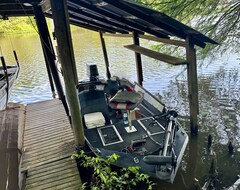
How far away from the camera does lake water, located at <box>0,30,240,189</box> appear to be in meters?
4.92

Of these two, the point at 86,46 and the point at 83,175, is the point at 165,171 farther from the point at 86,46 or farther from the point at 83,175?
the point at 86,46

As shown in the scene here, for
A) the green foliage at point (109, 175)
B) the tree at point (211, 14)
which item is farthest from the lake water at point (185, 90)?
the green foliage at point (109, 175)

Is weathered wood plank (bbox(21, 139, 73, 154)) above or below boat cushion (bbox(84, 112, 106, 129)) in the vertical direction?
below

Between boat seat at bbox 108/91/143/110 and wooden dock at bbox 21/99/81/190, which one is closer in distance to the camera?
wooden dock at bbox 21/99/81/190

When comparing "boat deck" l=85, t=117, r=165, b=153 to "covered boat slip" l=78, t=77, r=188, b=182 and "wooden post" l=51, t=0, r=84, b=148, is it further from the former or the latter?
"wooden post" l=51, t=0, r=84, b=148

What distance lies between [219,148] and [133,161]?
8.57 feet

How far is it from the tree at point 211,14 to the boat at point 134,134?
258cm

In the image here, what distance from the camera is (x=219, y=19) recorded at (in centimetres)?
650

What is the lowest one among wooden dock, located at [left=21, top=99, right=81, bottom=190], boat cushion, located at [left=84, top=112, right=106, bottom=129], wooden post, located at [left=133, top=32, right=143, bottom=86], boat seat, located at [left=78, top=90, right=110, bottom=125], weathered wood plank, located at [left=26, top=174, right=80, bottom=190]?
weathered wood plank, located at [left=26, top=174, right=80, bottom=190]

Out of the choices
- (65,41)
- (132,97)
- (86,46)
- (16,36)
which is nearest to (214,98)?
(132,97)

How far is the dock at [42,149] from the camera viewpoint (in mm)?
3732

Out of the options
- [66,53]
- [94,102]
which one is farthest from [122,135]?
[66,53]

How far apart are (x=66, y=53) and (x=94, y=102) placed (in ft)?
5.97

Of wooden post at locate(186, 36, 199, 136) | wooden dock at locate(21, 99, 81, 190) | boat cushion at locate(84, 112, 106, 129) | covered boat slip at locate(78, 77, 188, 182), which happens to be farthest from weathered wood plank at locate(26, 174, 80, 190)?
wooden post at locate(186, 36, 199, 136)
